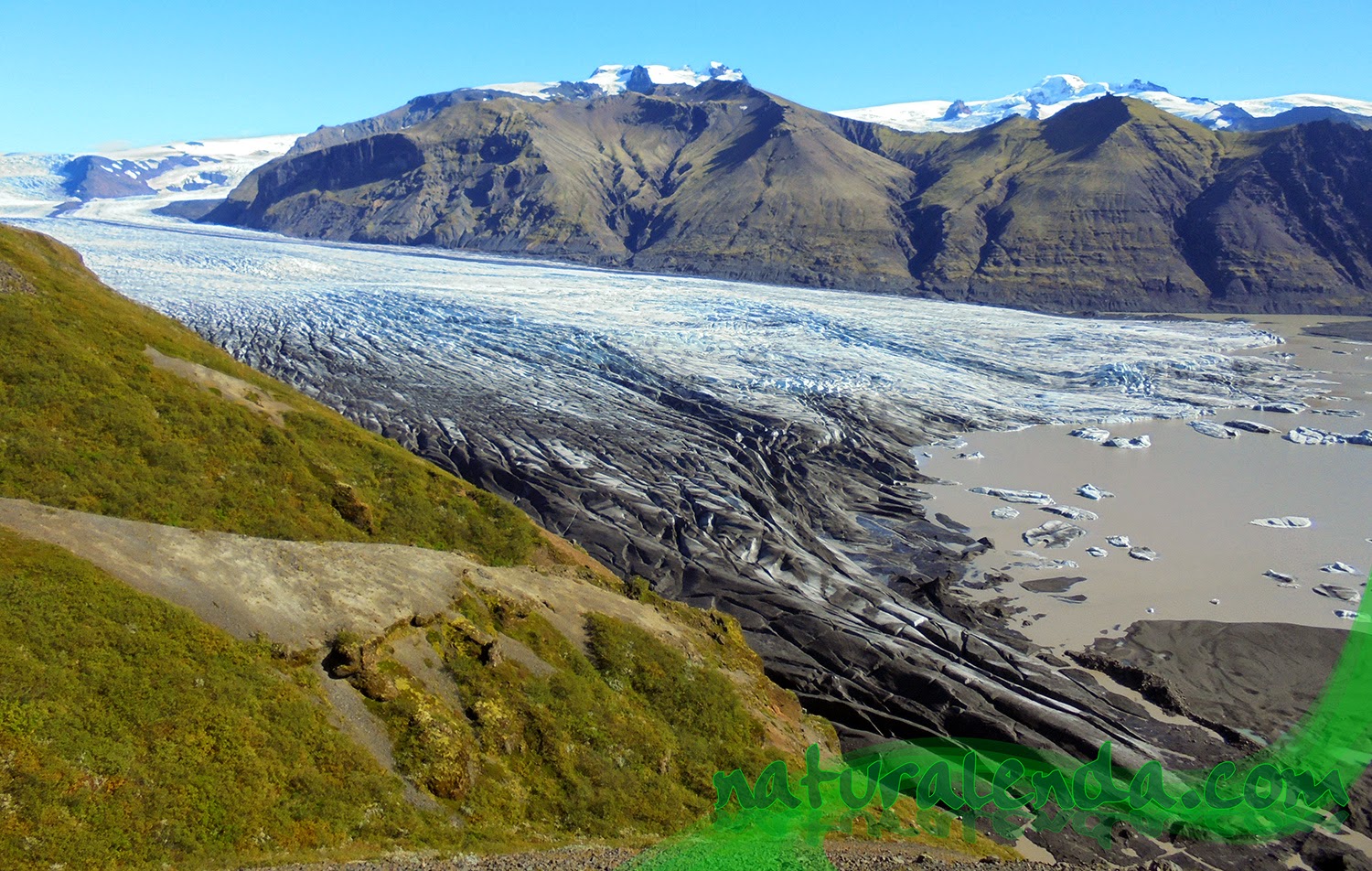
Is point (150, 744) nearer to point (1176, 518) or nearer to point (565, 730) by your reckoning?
Answer: point (565, 730)

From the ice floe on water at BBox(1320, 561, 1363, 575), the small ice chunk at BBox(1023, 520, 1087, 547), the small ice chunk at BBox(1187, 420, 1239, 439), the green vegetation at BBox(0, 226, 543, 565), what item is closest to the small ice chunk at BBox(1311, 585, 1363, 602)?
the ice floe on water at BBox(1320, 561, 1363, 575)

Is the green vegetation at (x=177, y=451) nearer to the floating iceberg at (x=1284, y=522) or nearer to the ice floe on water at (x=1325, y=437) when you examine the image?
the floating iceberg at (x=1284, y=522)

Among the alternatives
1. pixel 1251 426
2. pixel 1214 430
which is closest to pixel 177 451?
pixel 1214 430

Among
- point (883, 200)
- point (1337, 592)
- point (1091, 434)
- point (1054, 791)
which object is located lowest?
point (1054, 791)

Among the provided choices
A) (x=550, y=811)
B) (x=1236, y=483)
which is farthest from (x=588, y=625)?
(x=1236, y=483)

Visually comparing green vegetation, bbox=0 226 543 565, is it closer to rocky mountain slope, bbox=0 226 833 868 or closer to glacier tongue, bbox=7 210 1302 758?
rocky mountain slope, bbox=0 226 833 868

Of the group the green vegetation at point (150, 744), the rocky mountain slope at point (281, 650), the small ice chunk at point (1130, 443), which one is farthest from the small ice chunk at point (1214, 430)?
the green vegetation at point (150, 744)
